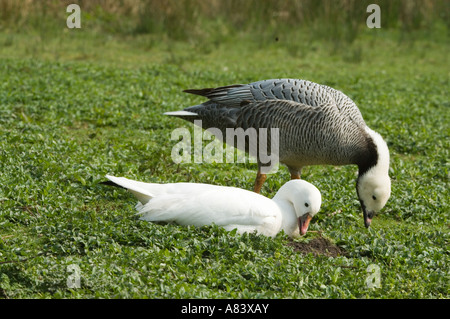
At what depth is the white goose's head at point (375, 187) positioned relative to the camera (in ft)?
17.5

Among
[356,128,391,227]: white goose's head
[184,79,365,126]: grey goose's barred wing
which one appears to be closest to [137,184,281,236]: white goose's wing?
[356,128,391,227]: white goose's head

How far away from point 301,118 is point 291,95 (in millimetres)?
261

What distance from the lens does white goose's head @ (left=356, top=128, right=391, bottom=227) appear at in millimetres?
5320

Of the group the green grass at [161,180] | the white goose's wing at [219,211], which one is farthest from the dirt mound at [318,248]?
the white goose's wing at [219,211]

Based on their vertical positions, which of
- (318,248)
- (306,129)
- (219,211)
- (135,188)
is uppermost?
(306,129)

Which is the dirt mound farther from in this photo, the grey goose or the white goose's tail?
the white goose's tail

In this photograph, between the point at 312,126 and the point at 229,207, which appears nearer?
the point at 229,207

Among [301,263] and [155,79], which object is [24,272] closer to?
[301,263]

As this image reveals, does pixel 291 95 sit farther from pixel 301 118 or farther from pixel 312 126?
pixel 312 126

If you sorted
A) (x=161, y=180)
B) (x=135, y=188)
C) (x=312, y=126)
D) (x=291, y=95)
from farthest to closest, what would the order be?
(x=161, y=180) < (x=291, y=95) < (x=312, y=126) < (x=135, y=188)

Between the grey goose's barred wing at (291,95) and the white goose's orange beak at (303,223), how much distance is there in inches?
46.9

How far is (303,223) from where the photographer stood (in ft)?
16.2

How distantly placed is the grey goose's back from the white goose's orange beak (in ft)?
2.96

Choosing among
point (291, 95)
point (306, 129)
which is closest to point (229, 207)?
point (306, 129)
